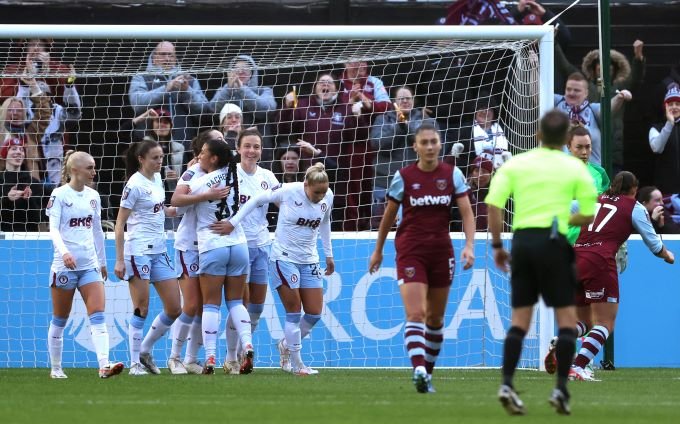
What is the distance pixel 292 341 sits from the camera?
12742mm

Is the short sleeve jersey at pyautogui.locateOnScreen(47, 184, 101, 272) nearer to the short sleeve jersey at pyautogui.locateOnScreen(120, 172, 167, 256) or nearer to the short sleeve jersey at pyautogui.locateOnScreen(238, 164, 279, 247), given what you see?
the short sleeve jersey at pyautogui.locateOnScreen(120, 172, 167, 256)

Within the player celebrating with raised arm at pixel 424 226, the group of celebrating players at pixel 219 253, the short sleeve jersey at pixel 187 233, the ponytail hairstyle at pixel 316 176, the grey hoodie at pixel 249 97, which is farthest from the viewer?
the grey hoodie at pixel 249 97

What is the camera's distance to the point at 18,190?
1514cm

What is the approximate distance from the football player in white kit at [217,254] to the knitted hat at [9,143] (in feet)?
12.4

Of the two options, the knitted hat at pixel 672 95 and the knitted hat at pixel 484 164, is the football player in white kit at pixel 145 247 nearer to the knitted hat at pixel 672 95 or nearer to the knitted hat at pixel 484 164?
the knitted hat at pixel 484 164

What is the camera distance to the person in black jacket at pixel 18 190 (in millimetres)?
15250

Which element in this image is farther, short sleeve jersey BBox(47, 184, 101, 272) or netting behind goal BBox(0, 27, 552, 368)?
netting behind goal BBox(0, 27, 552, 368)

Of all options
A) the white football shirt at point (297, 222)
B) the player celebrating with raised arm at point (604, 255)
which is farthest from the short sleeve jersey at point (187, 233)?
the player celebrating with raised arm at point (604, 255)

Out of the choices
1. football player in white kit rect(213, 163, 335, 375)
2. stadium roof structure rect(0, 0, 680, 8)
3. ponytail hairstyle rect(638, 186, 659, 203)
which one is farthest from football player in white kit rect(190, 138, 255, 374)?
stadium roof structure rect(0, 0, 680, 8)

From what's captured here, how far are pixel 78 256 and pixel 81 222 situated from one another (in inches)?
13.3

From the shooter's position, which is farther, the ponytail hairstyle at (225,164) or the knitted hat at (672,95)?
the knitted hat at (672,95)

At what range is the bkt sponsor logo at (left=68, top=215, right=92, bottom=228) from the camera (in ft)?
39.8

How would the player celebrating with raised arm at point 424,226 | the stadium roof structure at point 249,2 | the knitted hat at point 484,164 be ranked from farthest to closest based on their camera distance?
the stadium roof structure at point 249,2
the knitted hat at point 484,164
the player celebrating with raised arm at point 424,226

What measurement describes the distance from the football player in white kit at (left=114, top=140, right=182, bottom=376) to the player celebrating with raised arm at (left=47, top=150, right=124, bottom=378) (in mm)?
423
